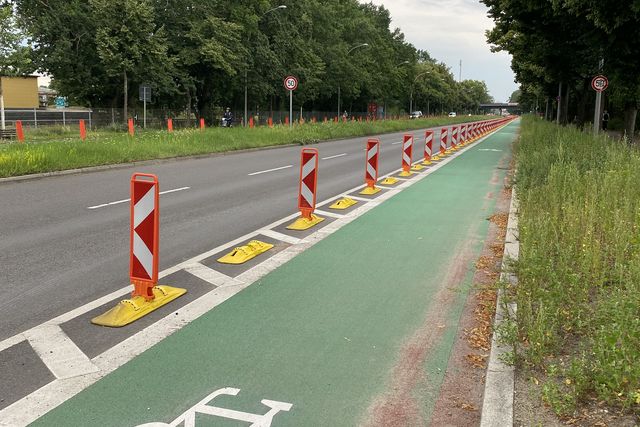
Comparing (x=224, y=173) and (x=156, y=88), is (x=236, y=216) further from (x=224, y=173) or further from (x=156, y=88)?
A: (x=156, y=88)

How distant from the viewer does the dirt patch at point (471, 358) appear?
3551 mm

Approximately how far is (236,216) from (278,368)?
5919 millimetres

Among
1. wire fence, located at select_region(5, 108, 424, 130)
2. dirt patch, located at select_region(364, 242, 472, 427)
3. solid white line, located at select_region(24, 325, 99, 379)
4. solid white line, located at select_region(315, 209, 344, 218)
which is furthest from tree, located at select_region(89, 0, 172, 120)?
dirt patch, located at select_region(364, 242, 472, 427)

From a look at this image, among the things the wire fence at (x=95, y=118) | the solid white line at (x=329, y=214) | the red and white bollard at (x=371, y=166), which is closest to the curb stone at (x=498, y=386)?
the solid white line at (x=329, y=214)

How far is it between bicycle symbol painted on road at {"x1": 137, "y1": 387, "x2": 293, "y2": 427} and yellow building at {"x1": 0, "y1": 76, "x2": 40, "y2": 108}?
48272 millimetres

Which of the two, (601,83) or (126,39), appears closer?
(601,83)

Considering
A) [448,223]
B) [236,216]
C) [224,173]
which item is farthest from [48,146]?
[448,223]

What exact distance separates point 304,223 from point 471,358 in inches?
198

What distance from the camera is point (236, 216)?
981cm

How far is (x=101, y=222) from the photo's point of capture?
901 centimetres

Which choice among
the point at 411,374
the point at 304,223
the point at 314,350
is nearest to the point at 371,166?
the point at 304,223

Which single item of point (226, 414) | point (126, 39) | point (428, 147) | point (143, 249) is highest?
point (126, 39)

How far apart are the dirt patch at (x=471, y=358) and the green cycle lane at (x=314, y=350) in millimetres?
79

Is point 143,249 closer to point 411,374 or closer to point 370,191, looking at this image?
point 411,374
